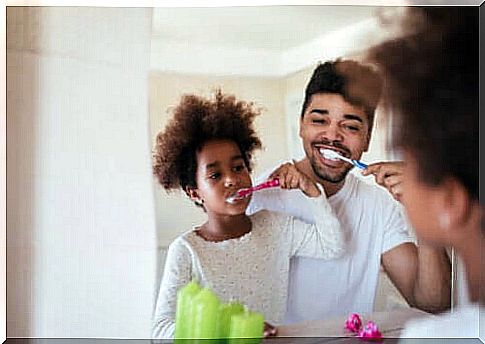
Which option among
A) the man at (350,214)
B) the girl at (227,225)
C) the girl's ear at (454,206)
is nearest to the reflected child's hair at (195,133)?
the girl at (227,225)

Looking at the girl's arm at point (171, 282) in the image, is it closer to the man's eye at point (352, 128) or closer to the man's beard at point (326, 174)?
the man's beard at point (326, 174)

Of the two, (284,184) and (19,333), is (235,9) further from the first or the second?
(19,333)

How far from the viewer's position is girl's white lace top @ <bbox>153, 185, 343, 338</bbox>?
68.7 inches

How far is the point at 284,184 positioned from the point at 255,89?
224 mm

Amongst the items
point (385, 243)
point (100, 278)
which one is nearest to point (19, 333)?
point (100, 278)

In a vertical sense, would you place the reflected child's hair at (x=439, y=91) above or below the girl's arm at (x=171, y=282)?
above

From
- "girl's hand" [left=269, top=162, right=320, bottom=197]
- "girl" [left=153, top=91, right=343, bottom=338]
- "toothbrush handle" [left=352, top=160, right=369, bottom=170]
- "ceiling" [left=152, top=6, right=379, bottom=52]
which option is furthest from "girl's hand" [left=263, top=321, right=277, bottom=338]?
A: "ceiling" [left=152, top=6, right=379, bottom=52]

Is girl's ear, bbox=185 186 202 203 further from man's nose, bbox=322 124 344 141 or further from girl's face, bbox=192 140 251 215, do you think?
man's nose, bbox=322 124 344 141

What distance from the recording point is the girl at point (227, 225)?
1.74 metres

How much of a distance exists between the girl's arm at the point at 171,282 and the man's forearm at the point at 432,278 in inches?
20.5

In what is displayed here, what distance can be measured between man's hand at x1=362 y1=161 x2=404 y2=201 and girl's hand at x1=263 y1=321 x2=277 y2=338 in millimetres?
404

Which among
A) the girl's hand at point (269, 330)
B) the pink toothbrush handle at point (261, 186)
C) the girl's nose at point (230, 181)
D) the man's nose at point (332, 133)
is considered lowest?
the girl's hand at point (269, 330)

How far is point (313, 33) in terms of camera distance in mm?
1743

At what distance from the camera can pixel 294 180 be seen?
175 cm
